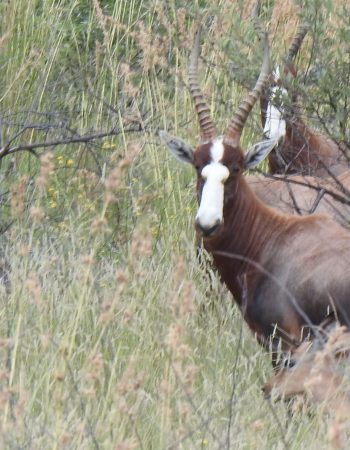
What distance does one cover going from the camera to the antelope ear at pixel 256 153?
7113 mm

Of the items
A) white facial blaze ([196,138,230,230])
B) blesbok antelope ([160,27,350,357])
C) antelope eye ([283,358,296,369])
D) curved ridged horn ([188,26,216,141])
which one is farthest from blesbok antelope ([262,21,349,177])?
antelope eye ([283,358,296,369])

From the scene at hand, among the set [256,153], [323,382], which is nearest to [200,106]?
[256,153]

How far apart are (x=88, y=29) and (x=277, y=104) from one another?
3.19 metres

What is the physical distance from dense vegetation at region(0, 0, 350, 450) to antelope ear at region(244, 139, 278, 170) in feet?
0.95

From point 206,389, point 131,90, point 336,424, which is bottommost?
point 206,389

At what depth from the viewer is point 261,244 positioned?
684 centimetres

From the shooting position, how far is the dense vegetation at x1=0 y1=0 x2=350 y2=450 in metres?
4.66

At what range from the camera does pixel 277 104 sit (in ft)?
21.9

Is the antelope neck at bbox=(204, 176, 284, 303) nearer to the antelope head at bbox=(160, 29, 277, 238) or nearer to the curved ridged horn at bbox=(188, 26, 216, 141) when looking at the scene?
the antelope head at bbox=(160, 29, 277, 238)

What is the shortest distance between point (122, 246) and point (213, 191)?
4.18 ft

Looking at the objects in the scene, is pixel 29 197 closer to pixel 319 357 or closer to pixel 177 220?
pixel 177 220

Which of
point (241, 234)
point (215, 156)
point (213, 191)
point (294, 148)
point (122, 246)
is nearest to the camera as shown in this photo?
point (213, 191)

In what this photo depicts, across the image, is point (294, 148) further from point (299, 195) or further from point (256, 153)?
point (256, 153)

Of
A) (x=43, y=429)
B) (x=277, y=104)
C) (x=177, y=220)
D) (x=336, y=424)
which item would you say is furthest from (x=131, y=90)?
(x=336, y=424)
